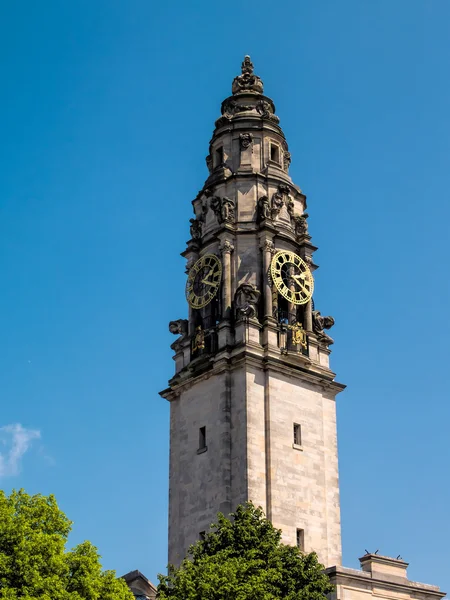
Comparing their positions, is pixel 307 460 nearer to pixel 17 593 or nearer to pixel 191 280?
pixel 191 280

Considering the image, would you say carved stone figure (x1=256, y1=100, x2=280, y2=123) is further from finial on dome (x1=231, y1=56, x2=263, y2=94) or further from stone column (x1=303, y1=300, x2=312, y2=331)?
stone column (x1=303, y1=300, x2=312, y2=331)

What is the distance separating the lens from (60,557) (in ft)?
120

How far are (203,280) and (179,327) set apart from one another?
2.85 metres

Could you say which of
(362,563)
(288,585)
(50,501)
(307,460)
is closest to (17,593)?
(50,501)

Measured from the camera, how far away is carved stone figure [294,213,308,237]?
61.3 meters

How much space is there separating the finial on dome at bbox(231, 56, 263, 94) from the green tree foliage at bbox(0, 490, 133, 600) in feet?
112

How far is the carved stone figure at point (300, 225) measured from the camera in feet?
201

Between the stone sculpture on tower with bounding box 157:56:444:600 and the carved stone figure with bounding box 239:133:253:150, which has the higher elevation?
the carved stone figure with bounding box 239:133:253:150

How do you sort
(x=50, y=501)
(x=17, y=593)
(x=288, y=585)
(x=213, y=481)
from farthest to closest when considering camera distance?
(x=213, y=481) → (x=288, y=585) → (x=50, y=501) → (x=17, y=593)

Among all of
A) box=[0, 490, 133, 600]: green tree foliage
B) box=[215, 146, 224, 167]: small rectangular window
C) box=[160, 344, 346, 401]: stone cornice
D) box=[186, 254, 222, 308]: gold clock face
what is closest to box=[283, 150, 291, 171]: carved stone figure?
box=[215, 146, 224, 167]: small rectangular window

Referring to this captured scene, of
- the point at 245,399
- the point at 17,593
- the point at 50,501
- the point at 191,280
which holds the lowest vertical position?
the point at 17,593

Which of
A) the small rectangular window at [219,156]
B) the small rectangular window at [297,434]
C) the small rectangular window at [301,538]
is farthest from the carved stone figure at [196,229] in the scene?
the small rectangular window at [301,538]

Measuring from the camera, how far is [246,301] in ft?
185

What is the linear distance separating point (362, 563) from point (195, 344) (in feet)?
49.0
